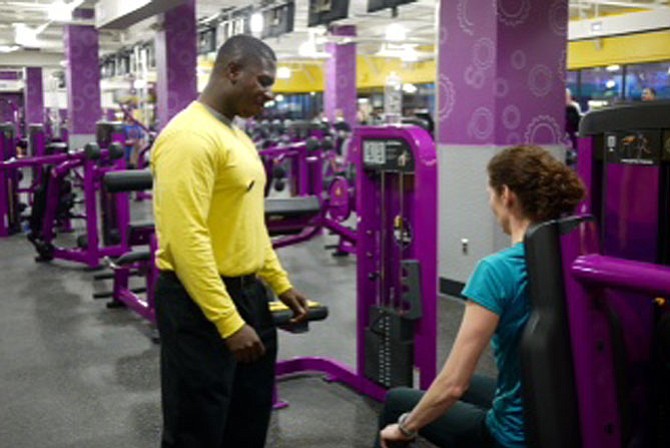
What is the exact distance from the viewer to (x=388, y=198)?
11.5ft

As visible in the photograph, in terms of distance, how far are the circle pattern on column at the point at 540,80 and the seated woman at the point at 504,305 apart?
377 cm

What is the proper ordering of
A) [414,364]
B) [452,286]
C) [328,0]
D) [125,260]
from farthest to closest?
[328,0]
[452,286]
[125,260]
[414,364]

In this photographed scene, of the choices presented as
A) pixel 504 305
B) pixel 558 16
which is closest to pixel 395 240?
pixel 504 305

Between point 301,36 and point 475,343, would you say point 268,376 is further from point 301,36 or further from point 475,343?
point 301,36

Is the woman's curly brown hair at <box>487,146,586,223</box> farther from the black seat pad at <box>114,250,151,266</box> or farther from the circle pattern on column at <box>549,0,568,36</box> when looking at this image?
the circle pattern on column at <box>549,0,568,36</box>

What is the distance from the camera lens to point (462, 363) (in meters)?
1.65

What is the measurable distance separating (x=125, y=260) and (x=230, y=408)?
3049mm

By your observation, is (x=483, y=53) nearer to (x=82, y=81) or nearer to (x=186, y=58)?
(x=186, y=58)

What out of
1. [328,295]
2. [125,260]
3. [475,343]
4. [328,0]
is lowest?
[328,295]

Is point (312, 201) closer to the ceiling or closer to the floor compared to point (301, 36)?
closer to the floor

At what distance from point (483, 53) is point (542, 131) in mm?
708

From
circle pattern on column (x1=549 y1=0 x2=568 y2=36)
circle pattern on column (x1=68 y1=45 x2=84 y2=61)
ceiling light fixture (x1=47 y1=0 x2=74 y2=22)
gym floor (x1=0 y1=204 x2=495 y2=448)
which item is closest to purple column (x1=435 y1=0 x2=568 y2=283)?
circle pattern on column (x1=549 y1=0 x2=568 y2=36)

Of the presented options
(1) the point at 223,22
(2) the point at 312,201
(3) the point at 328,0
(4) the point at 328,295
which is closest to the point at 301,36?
(1) the point at 223,22

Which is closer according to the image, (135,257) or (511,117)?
(135,257)
